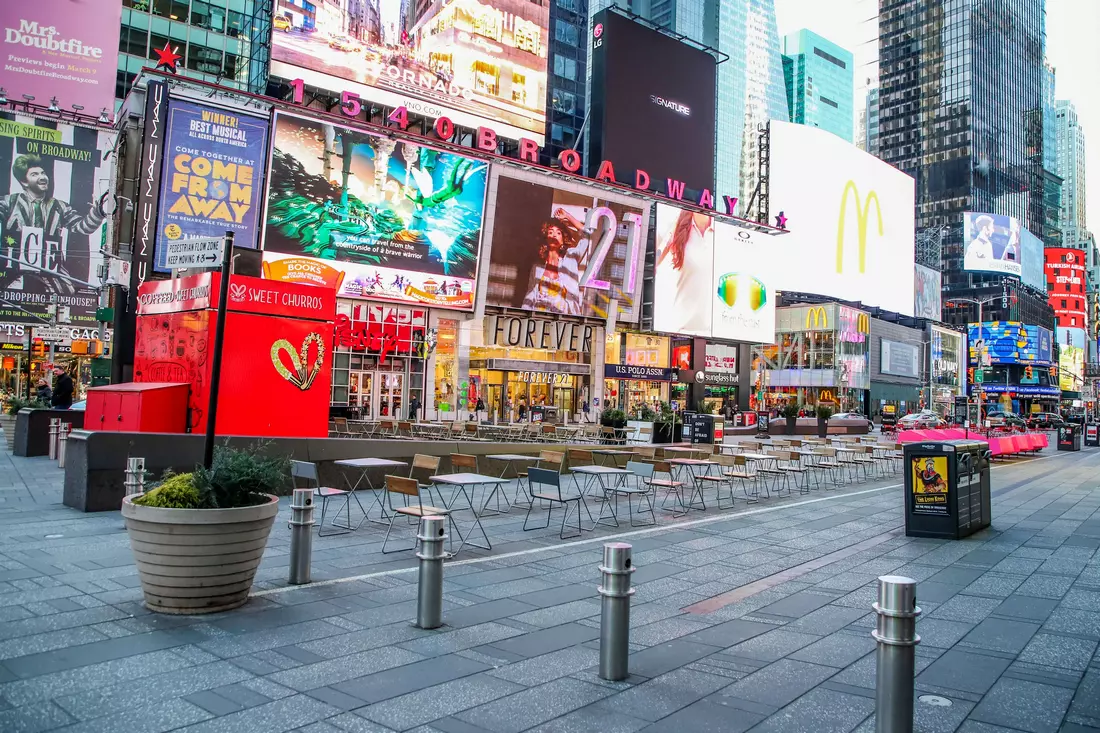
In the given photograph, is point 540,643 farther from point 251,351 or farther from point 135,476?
point 251,351

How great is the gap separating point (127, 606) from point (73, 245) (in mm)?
38663

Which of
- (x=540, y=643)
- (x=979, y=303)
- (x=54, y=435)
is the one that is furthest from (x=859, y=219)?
(x=540, y=643)

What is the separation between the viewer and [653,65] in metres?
48.9

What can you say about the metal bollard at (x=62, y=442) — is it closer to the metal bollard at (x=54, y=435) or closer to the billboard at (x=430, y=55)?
the metal bollard at (x=54, y=435)

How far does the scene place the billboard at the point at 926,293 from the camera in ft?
293

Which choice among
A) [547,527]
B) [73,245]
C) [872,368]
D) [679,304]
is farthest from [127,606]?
[872,368]

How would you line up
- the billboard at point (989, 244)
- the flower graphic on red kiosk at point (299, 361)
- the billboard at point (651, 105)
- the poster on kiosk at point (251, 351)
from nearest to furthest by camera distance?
the poster on kiosk at point (251, 351), the flower graphic on red kiosk at point (299, 361), the billboard at point (651, 105), the billboard at point (989, 244)

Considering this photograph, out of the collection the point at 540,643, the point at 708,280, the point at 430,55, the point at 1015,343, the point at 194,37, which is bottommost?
the point at 540,643

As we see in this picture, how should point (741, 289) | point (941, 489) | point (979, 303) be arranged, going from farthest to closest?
point (979, 303), point (741, 289), point (941, 489)

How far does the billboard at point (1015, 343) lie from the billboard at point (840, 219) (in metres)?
26.4

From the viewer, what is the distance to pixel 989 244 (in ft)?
365

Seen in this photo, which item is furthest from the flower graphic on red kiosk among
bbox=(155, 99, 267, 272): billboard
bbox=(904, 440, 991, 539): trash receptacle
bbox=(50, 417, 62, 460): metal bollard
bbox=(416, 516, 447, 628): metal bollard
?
bbox=(155, 99, 267, 272): billboard

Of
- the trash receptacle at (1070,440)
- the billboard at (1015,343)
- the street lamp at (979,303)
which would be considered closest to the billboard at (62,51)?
the trash receptacle at (1070,440)

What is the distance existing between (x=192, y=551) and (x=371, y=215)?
102 feet
